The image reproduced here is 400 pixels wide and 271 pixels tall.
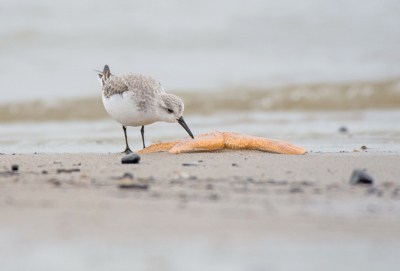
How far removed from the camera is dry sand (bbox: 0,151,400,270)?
2008 millimetres

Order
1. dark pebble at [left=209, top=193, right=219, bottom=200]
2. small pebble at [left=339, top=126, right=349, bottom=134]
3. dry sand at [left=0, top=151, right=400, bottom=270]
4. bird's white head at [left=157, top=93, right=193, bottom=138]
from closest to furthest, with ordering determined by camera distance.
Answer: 1. dry sand at [left=0, top=151, right=400, bottom=270]
2. dark pebble at [left=209, top=193, right=219, bottom=200]
3. bird's white head at [left=157, top=93, right=193, bottom=138]
4. small pebble at [left=339, top=126, right=349, bottom=134]

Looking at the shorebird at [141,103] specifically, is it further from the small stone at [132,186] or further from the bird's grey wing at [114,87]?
the small stone at [132,186]

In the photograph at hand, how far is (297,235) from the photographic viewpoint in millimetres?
2232

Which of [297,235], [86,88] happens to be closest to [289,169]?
[297,235]

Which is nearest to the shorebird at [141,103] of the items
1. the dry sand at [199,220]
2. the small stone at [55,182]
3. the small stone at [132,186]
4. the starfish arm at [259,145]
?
the starfish arm at [259,145]

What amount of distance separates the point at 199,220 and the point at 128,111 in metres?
3.46

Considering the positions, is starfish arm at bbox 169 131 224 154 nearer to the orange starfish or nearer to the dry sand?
the orange starfish

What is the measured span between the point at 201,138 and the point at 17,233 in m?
3.24

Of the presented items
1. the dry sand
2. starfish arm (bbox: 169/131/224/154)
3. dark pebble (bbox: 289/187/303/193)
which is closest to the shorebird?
starfish arm (bbox: 169/131/224/154)

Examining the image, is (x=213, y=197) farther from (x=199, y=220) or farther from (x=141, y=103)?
(x=141, y=103)

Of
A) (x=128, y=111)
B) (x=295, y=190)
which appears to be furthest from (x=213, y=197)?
(x=128, y=111)

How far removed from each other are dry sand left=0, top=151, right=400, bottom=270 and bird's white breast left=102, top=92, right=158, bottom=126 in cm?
191

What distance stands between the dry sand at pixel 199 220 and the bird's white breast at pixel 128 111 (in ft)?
6.27

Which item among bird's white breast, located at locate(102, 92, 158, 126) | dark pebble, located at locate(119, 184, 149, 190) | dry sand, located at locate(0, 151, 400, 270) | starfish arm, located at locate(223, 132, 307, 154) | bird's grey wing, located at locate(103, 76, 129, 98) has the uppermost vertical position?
bird's grey wing, located at locate(103, 76, 129, 98)
